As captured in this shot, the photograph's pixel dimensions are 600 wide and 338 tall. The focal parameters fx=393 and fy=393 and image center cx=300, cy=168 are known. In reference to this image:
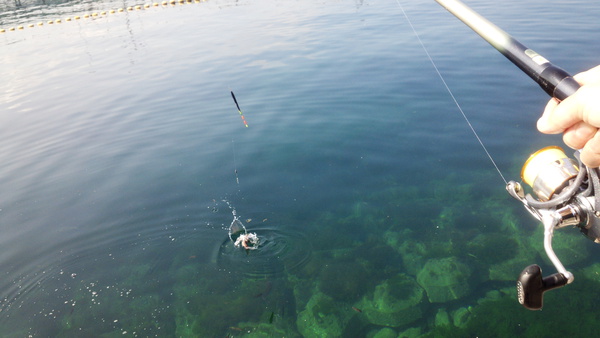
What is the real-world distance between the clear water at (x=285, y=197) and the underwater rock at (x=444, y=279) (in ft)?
0.19

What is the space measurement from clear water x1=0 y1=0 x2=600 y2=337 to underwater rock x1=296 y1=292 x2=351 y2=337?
0.02 meters

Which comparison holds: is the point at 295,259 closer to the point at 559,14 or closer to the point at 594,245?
the point at 594,245

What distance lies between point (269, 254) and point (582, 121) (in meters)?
4.75

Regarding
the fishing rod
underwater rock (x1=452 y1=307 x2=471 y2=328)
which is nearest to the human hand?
the fishing rod

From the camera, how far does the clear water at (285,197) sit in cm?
520

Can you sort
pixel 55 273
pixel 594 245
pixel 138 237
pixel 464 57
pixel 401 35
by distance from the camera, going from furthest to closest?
pixel 401 35, pixel 464 57, pixel 138 237, pixel 55 273, pixel 594 245

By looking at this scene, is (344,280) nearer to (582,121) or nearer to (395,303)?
(395,303)

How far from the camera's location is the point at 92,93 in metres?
13.7

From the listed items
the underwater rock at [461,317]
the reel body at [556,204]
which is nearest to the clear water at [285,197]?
the underwater rock at [461,317]

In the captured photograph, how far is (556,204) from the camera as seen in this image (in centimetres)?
291

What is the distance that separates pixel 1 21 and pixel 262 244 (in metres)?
38.4

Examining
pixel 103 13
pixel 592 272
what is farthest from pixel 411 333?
pixel 103 13

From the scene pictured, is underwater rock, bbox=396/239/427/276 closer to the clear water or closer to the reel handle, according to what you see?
the clear water

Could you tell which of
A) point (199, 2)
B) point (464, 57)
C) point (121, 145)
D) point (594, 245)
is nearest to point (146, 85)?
point (121, 145)
